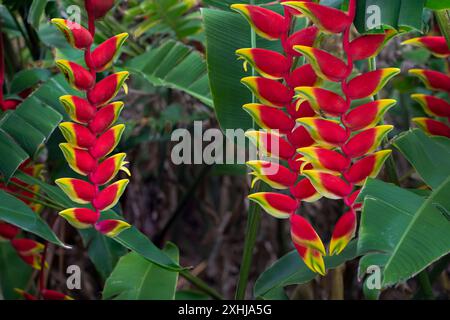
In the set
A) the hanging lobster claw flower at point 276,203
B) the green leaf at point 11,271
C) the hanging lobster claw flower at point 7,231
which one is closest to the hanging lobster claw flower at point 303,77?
the hanging lobster claw flower at point 276,203

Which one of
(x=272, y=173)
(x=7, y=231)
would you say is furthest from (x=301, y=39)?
(x=7, y=231)

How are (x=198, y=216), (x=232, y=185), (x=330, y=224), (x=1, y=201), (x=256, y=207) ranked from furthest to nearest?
1. (x=198, y=216)
2. (x=232, y=185)
3. (x=330, y=224)
4. (x=256, y=207)
5. (x=1, y=201)

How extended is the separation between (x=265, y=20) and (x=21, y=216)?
0.36 meters

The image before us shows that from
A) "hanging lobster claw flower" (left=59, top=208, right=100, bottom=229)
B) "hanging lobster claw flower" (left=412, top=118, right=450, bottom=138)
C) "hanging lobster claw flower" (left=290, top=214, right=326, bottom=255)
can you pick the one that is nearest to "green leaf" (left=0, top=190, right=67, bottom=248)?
"hanging lobster claw flower" (left=59, top=208, right=100, bottom=229)

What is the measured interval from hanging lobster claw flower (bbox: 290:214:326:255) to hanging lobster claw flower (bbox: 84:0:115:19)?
0.29 metres

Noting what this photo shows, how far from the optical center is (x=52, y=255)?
1471mm

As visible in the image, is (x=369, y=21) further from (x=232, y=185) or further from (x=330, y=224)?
(x=232, y=185)

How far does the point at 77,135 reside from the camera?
688 mm

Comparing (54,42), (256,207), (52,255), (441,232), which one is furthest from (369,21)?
(52,255)

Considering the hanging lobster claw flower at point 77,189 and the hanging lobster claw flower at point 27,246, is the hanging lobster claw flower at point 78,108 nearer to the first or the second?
the hanging lobster claw flower at point 77,189

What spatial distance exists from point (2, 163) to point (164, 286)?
0.31 metres

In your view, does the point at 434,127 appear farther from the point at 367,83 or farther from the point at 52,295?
the point at 52,295

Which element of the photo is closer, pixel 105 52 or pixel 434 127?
pixel 105 52

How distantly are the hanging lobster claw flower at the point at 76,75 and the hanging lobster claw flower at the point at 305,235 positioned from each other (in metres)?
0.25
